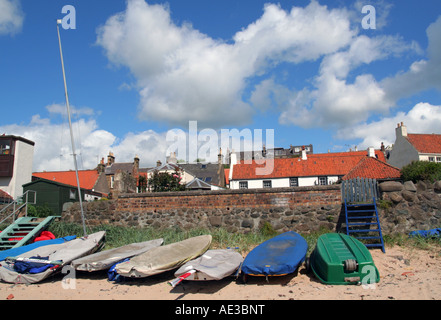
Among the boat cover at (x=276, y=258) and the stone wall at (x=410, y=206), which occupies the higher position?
the stone wall at (x=410, y=206)

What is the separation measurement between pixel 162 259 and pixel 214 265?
4.71 ft

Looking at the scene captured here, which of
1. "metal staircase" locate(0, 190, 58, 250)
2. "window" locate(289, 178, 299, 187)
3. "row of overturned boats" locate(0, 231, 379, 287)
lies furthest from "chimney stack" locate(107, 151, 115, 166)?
"row of overturned boats" locate(0, 231, 379, 287)

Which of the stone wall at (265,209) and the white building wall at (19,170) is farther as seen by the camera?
the white building wall at (19,170)

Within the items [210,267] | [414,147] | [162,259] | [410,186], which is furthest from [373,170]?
[162,259]

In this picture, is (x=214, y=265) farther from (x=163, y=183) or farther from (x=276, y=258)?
(x=163, y=183)

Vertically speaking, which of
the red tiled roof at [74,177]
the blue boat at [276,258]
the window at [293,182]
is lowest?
the blue boat at [276,258]

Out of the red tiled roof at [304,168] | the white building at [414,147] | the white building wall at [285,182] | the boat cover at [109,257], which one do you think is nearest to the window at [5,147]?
the boat cover at [109,257]

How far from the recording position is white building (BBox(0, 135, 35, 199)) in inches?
942

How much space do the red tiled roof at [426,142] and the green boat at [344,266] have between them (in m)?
30.9

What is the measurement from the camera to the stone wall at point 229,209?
1178 cm

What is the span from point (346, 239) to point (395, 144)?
109 feet

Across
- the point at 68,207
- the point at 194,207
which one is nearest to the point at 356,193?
the point at 194,207

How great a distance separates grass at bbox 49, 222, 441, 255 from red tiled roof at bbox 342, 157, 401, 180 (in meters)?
13.9

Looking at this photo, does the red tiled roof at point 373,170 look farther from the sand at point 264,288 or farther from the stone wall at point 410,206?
the sand at point 264,288
